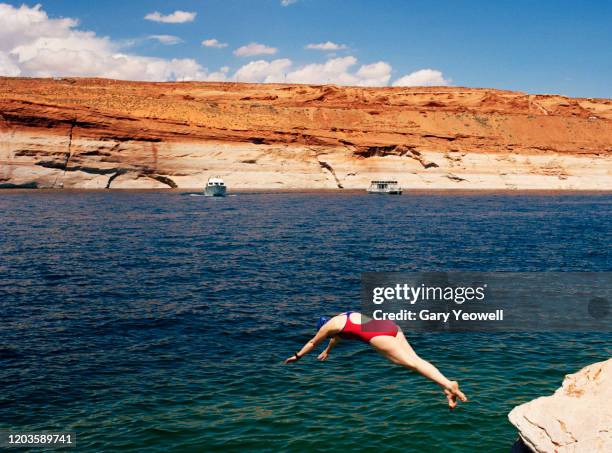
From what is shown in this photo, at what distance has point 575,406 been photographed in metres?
7.12

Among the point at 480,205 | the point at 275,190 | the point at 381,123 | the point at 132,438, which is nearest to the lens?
the point at 132,438

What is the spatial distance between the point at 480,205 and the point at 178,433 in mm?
70901

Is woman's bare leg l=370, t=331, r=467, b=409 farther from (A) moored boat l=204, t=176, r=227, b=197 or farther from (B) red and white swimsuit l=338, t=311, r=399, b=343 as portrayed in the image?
(A) moored boat l=204, t=176, r=227, b=197

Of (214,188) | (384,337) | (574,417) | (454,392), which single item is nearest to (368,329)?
(384,337)

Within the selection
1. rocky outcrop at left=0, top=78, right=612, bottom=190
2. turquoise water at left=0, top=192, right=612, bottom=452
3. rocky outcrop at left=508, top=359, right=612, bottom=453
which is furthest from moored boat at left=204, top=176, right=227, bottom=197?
rocky outcrop at left=508, top=359, right=612, bottom=453

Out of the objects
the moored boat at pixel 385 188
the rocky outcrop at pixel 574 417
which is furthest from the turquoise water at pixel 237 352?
the moored boat at pixel 385 188

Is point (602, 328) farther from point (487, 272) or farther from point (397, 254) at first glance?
point (397, 254)

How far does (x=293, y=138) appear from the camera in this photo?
106m

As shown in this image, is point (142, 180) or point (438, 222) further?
point (142, 180)

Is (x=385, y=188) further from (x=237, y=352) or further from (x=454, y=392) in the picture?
(x=454, y=392)

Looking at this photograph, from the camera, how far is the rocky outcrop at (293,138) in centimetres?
9281

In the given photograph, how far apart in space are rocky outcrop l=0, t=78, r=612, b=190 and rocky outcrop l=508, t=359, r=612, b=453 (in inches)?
3662

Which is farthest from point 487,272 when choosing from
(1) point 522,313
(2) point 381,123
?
(2) point 381,123

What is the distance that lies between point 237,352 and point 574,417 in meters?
11.0
